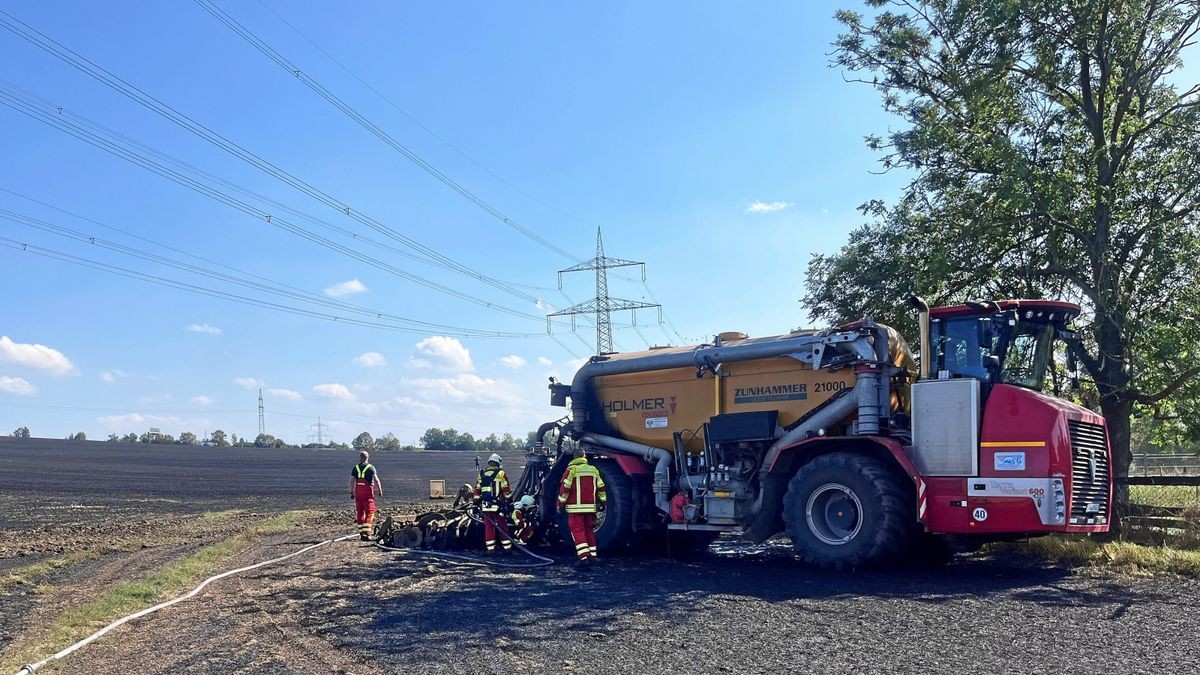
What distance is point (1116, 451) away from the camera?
15656 millimetres

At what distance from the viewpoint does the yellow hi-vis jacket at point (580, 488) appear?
47.0 feet

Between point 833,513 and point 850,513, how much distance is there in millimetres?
256

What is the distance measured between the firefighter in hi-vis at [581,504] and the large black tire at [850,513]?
9.57ft

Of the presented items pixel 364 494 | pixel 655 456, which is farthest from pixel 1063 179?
pixel 364 494

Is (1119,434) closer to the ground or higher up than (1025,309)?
closer to the ground

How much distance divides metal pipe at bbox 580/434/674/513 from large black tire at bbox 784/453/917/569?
8.28ft

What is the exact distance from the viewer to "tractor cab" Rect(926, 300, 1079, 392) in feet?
40.8

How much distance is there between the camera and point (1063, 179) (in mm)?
14320

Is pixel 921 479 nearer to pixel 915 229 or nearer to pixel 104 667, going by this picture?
pixel 915 229

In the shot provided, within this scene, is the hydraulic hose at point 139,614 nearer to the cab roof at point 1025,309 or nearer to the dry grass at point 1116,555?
the cab roof at point 1025,309

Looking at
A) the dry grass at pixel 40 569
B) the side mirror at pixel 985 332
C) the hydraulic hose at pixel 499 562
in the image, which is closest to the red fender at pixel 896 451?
the side mirror at pixel 985 332

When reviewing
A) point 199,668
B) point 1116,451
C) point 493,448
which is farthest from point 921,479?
point 493,448

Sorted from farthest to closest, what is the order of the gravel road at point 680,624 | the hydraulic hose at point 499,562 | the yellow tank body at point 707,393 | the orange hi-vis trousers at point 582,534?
the orange hi-vis trousers at point 582,534
the hydraulic hose at point 499,562
the yellow tank body at point 707,393
the gravel road at point 680,624

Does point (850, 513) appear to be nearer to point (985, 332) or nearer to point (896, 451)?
point (896, 451)
